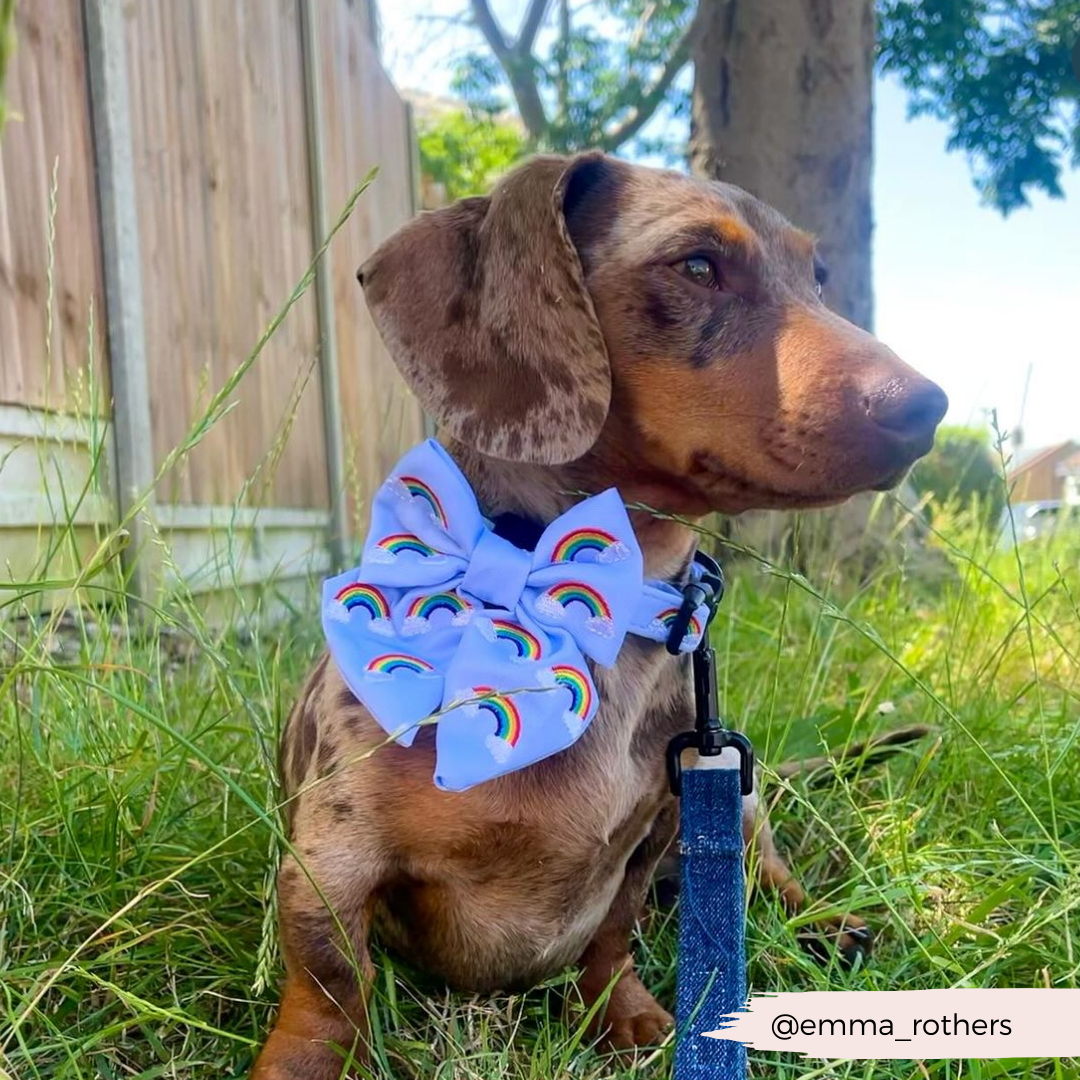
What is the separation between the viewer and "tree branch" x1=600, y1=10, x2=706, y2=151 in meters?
11.3

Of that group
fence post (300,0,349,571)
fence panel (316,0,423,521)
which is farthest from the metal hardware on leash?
fence panel (316,0,423,521)

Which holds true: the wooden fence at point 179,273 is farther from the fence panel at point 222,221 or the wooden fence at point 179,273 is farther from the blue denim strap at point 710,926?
the blue denim strap at point 710,926

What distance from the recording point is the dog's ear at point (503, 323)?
1454 millimetres

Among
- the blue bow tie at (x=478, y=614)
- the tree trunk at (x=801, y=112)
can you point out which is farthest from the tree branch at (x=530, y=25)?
the blue bow tie at (x=478, y=614)

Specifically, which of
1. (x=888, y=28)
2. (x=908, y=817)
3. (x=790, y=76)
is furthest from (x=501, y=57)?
(x=908, y=817)

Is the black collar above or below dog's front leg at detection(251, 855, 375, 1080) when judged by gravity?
above

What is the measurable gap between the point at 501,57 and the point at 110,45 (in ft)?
32.2

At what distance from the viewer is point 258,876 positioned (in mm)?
1738

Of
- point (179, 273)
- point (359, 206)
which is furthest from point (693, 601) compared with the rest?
point (359, 206)

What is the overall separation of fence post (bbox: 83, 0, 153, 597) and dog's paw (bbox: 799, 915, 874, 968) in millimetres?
2490

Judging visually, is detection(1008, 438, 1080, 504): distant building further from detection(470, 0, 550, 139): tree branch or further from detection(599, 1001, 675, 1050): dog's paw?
detection(470, 0, 550, 139): tree branch

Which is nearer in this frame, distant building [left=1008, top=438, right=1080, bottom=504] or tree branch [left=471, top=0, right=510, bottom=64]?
distant building [left=1008, top=438, right=1080, bottom=504]

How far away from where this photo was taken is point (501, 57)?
40.7 ft

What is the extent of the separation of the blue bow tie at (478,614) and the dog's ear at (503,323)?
0.09m
